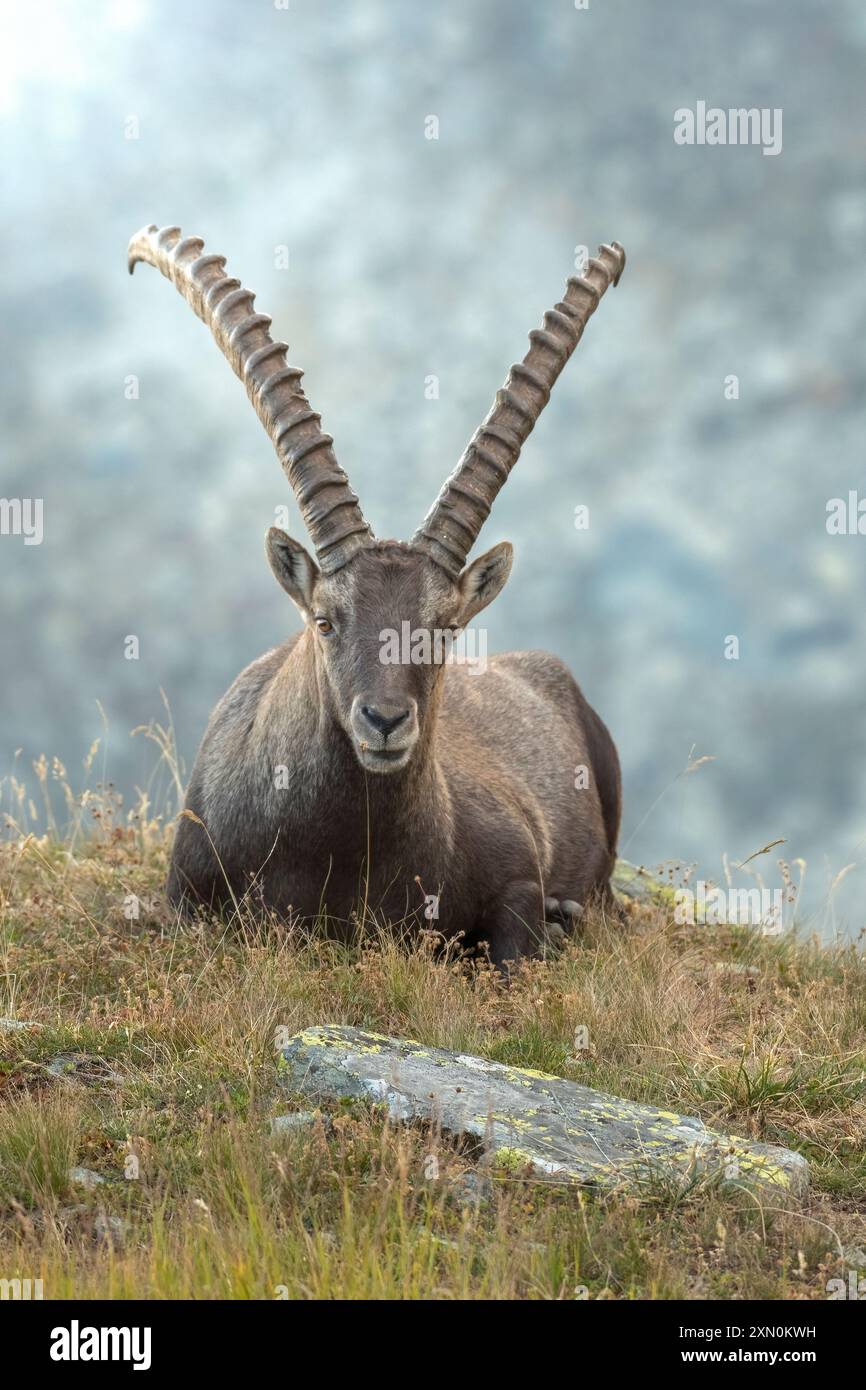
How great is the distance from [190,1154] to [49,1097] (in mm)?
920

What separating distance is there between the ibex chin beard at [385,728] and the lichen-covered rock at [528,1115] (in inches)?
63.7

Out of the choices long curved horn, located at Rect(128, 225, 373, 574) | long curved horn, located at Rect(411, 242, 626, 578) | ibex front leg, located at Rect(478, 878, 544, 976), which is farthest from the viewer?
ibex front leg, located at Rect(478, 878, 544, 976)

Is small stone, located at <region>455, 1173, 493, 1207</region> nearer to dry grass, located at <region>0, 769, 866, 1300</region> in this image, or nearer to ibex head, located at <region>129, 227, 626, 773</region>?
dry grass, located at <region>0, 769, 866, 1300</region>

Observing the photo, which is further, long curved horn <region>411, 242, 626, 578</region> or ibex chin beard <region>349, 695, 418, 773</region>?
long curved horn <region>411, 242, 626, 578</region>

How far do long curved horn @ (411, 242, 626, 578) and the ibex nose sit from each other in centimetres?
111

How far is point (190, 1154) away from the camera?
18.9 feet

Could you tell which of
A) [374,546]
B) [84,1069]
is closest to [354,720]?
[374,546]

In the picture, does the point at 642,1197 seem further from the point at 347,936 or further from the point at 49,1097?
the point at 347,936

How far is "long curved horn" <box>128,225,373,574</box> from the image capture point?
8383mm

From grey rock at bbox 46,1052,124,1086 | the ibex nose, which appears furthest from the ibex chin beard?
grey rock at bbox 46,1052,124,1086

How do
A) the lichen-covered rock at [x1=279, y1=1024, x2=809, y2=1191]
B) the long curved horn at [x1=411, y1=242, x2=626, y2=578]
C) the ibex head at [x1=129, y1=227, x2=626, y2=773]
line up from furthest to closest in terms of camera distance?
the long curved horn at [x1=411, y1=242, x2=626, y2=578] < the ibex head at [x1=129, y1=227, x2=626, y2=773] < the lichen-covered rock at [x1=279, y1=1024, x2=809, y2=1191]

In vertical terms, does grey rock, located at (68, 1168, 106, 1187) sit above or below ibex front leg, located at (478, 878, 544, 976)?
below

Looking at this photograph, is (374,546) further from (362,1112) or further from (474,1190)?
(474,1190)

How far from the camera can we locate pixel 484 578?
347 inches
